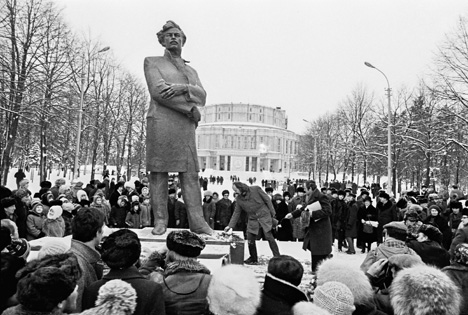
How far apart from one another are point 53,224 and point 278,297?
5.87 metres

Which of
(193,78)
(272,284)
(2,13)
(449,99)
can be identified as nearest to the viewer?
(272,284)

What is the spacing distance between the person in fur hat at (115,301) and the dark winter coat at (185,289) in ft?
1.36

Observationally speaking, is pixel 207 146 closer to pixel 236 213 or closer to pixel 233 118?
pixel 233 118

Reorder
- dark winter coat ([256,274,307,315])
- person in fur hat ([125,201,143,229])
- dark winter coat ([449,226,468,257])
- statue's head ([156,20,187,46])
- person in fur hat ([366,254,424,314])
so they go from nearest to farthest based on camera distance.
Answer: dark winter coat ([256,274,307,315])
person in fur hat ([366,254,424,314])
dark winter coat ([449,226,468,257])
statue's head ([156,20,187,46])
person in fur hat ([125,201,143,229])

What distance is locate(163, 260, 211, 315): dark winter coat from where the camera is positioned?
2787 mm

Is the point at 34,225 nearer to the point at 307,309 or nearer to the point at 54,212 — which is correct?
the point at 54,212

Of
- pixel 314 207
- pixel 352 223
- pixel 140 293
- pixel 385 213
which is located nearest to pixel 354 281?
pixel 140 293

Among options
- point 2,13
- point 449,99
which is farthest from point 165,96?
point 449,99

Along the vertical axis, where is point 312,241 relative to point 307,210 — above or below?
below

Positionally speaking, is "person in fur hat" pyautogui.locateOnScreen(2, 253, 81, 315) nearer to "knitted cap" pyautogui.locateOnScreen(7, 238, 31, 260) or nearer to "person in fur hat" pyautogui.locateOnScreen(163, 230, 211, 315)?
"person in fur hat" pyautogui.locateOnScreen(163, 230, 211, 315)

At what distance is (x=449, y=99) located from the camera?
20344 millimetres

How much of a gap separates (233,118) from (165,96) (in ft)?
351

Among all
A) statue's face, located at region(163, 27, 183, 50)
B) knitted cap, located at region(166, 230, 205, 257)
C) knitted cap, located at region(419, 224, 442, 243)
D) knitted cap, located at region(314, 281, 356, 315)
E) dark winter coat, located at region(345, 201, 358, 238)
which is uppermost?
statue's face, located at region(163, 27, 183, 50)

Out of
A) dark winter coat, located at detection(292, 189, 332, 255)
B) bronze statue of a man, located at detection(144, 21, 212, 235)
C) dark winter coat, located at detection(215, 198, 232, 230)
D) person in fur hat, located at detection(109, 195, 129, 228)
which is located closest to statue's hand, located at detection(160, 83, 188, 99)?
bronze statue of a man, located at detection(144, 21, 212, 235)
